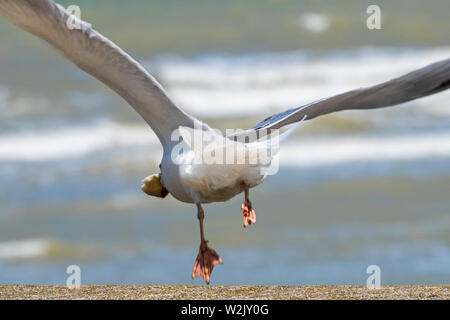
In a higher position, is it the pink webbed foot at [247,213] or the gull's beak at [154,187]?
the gull's beak at [154,187]

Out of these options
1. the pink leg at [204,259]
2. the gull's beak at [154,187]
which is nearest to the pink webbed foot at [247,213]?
the pink leg at [204,259]

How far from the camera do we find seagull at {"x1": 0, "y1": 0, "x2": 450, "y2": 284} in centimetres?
704

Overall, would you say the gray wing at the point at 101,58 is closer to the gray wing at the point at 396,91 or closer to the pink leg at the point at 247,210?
the pink leg at the point at 247,210

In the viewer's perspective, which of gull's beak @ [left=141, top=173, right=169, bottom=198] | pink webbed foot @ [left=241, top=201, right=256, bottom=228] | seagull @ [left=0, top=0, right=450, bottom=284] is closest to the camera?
seagull @ [left=0, top=0, right=450, bottom=284]

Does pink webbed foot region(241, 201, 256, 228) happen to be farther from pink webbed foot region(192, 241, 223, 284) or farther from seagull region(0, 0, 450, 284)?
pink webbed foot region(192, 241, 223, 284)

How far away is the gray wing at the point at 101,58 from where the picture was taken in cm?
691

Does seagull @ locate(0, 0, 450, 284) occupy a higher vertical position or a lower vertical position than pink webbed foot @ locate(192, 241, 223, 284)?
higher

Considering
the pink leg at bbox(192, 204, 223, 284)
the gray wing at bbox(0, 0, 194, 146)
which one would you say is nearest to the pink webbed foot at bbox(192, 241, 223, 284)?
the pink leg at bbox(192, 204, 223, 284)

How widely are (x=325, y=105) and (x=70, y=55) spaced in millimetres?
2308

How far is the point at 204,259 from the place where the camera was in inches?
304

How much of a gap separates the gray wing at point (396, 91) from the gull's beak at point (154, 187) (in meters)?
1.43

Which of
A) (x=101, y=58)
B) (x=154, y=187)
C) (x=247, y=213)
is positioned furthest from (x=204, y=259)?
(x=101, y=58)

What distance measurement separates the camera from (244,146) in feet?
23.7

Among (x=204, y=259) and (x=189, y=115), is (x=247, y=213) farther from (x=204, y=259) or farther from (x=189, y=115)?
(x=189, y=115)
